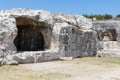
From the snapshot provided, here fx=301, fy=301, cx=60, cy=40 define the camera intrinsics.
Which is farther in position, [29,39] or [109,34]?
[109,34]

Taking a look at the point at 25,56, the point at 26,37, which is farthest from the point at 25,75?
the point at 26,37

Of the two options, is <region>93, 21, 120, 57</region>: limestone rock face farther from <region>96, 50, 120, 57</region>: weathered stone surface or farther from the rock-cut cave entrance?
the rock-cut cave entrance

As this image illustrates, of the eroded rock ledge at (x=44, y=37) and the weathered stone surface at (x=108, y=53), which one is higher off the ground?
the eroded rock ledge at (x=44, y=37)

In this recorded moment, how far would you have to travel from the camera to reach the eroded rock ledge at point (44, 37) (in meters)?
14.6

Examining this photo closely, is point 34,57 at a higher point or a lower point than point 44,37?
lower

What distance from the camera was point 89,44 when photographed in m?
19.3

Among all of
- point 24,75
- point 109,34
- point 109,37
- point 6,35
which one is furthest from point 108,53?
point 24,75

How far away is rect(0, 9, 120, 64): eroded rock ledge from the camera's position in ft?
47.8

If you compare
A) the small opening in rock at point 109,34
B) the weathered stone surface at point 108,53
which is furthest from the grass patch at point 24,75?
the small opening in rock at point 109,34

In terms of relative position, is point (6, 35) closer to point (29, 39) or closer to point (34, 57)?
point (34, 57)

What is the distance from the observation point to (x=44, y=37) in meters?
17.4

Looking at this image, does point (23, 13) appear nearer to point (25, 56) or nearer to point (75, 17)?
point (25, 56)

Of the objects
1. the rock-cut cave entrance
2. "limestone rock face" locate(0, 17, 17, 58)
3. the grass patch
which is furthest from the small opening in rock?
the grass patch

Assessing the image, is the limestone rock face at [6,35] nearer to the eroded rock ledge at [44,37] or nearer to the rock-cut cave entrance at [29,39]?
the eroded rock ledge at [44,37]
